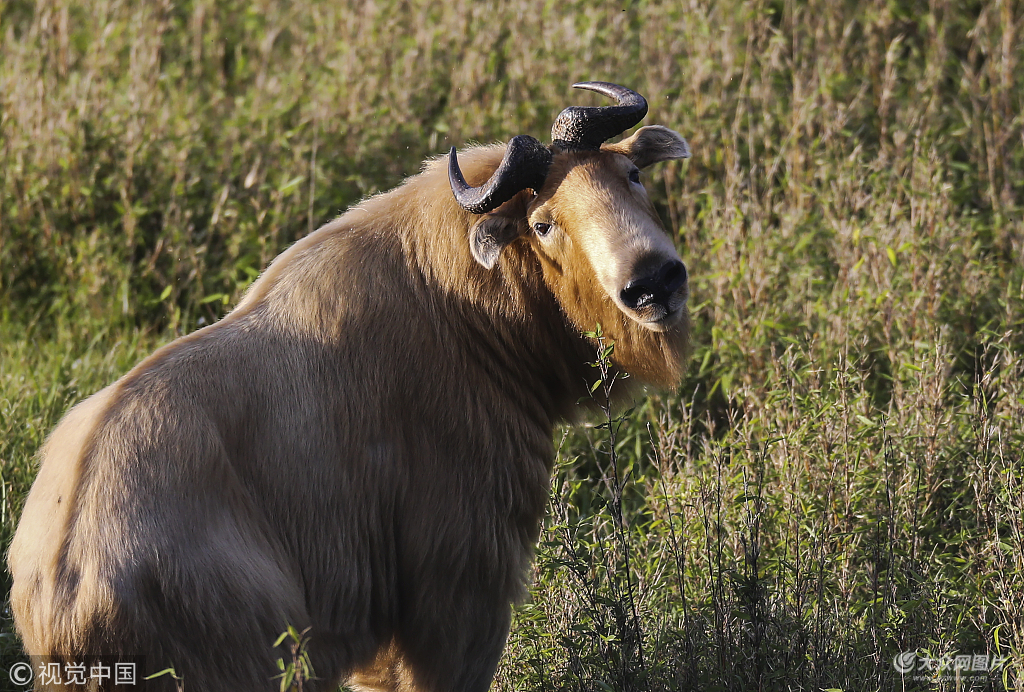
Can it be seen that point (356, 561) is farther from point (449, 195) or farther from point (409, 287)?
point (449, 195)

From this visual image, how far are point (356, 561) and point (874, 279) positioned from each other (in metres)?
3.70

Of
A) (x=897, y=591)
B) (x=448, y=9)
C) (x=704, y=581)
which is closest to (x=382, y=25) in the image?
(x=448, y=9)

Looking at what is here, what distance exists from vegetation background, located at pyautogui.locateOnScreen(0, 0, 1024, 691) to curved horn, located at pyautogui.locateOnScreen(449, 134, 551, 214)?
1073 millimetres

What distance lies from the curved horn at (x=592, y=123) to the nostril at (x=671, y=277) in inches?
25.9

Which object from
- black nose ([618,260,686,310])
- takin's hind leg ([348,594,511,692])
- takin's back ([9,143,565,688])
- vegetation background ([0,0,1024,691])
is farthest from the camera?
vegetation background ([0,0,1024,691])

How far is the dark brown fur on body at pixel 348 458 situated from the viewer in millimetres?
3176

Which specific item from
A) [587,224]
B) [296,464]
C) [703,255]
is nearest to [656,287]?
[587,224]

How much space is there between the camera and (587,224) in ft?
12.6

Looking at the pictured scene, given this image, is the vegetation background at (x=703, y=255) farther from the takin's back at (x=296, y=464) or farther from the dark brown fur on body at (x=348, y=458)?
the takin's back at (x=296, y=464)

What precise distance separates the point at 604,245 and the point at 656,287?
0.25m

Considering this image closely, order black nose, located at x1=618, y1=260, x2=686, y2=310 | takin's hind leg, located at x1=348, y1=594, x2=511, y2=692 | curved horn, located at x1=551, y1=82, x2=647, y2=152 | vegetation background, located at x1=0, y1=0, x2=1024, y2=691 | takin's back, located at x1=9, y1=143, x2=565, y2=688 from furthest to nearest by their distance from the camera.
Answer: vegetation background, located at x1=0, y1=0, x2=1024, y2=691, curved horn, located at x1=551, y1=82, x2=647, y2=152, takin's hind leg, located at x1=348, y1=594, x2=511, y2=692, black nose, located at x1=618, y1=260, x2=686, y2=310, takin's back, located at x1=9, y1=143, x2=565, y2=688

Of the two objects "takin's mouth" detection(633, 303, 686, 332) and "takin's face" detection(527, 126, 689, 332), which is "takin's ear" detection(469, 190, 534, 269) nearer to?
"takin's face" detection(527, 126, 689, 332)

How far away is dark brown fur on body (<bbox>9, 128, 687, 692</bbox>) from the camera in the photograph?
3.18m

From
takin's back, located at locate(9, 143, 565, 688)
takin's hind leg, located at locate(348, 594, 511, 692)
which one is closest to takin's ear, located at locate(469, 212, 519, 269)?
takin's back, located at locate(9, 143, 565, 688)
